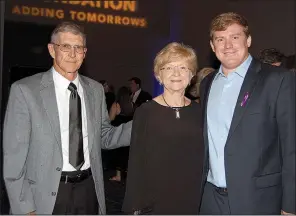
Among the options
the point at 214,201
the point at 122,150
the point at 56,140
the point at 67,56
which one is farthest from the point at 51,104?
the point at 122,150

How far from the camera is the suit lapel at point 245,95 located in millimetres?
2461

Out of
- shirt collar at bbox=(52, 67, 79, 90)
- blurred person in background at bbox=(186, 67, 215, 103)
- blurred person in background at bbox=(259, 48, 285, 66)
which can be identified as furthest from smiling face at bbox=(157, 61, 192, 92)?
blurred person in background at bbox=(259, 48, 285, 66)

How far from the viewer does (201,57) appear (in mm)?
7930

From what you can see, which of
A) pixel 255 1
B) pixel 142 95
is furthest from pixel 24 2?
pixel 255 1

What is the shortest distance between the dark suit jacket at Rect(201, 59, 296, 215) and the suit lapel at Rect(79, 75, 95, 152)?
101 centimetres

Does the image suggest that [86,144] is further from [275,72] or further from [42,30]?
[42,30]

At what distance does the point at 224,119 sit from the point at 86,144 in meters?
1.04

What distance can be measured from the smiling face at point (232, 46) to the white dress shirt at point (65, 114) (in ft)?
3.60

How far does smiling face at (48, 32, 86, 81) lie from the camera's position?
2.81 meters

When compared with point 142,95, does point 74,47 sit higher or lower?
higher

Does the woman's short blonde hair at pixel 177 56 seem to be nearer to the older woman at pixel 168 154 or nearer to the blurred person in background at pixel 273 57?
the older woman at pixel 168 154

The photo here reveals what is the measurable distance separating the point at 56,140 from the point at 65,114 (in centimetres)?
21

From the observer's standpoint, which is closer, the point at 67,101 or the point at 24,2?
the point at 67,101

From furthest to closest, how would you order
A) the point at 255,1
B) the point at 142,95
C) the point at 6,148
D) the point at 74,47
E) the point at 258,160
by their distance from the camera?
1. the point at 142,95
2. the point at 255,1
3. the point at 74,47
4. the point at 6,148
5. the point at 258,160
